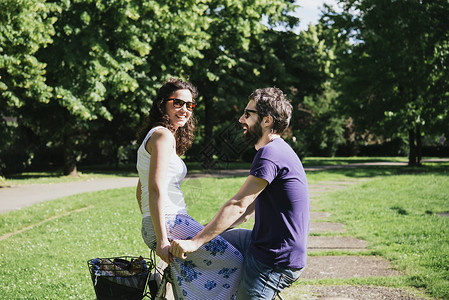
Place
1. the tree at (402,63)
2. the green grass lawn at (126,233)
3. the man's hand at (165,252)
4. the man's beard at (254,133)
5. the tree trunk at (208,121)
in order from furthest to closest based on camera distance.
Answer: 1. the tree trunk at (208,121)
2. the tree at (402,63)
3. the green grass lawn at (126,233)
4. the man's beard at (254,133)
5. the man's hand at (165,252)

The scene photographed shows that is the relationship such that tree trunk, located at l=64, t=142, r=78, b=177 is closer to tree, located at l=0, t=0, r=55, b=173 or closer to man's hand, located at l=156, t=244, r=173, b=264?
tree, located at l=0, t=0, r=55, b=173

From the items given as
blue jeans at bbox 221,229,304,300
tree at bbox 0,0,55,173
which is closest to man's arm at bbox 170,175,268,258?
blue jeans at bbox 221,229,304,300

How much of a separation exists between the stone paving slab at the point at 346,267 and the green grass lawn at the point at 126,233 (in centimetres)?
20

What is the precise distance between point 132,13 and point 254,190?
1417 cm

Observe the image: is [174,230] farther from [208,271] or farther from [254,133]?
[254,133]

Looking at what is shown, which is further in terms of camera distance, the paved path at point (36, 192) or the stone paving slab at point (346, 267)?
the paved path at point (36, 192)

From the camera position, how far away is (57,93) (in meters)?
15.6

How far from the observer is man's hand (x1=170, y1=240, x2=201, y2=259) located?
2.61 m

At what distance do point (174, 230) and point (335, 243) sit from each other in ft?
14.1

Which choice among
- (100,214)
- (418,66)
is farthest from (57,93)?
(418,66)

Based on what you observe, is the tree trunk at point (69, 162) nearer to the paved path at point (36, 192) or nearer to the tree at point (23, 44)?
the paved path at point (36, 192)

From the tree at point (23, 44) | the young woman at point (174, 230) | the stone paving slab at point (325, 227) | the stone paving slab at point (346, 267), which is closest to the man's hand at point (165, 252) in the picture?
the young woman at point (174, 230)

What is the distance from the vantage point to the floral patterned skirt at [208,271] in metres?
2.78

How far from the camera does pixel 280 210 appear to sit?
2.62 metres
